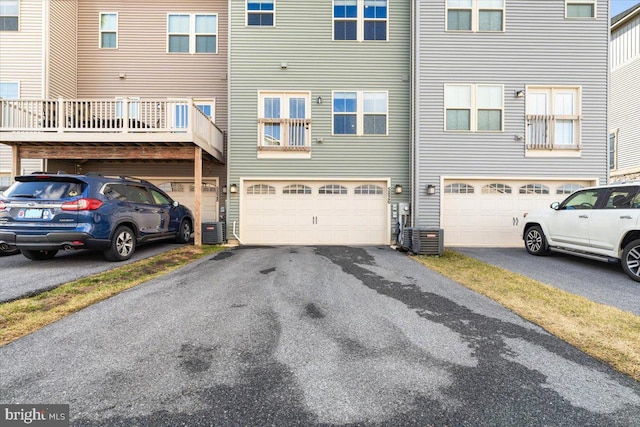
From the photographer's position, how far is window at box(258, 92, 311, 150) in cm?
958

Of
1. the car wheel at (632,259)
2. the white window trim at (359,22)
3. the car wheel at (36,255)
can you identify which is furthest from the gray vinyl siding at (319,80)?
the car wheel at (632,259)

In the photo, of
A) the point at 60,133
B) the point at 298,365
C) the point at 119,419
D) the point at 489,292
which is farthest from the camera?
the point at 60,133

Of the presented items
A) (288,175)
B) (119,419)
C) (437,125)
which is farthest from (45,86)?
(437,125)

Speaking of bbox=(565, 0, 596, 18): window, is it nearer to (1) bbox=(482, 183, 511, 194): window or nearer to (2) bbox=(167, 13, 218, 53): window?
(1) bbox=(482, 183, 511, 194): window

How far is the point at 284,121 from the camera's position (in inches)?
379

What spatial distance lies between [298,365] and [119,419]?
1268 millimetres

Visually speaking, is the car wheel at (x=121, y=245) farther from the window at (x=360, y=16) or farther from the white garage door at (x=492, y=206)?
the white garage door at (x=492, y=206)

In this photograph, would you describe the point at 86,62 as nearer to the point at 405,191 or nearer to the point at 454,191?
the point at 405,191

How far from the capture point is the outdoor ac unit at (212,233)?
346 inches

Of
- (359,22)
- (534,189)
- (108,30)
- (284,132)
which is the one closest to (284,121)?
(284,132)

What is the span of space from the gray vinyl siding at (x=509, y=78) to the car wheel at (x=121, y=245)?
7.90m

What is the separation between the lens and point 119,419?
1.82m

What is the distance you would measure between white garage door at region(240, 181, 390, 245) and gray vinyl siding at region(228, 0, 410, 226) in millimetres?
400

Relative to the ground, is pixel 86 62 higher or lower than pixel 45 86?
higher
